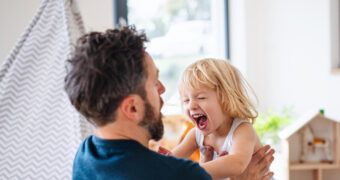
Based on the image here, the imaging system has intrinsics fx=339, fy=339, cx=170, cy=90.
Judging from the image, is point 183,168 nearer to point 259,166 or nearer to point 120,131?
point 120,131

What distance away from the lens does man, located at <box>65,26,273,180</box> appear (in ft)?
2.65

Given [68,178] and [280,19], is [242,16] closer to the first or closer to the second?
[280,19]

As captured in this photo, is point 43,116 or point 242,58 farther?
point 242,58

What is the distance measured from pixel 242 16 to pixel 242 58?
409mm

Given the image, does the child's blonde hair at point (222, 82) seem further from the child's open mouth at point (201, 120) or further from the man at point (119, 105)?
the man at point (119, 105)

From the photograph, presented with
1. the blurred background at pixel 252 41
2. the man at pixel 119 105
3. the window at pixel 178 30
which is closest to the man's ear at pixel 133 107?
the man at pixel 119 105

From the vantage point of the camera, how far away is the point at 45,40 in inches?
64.8

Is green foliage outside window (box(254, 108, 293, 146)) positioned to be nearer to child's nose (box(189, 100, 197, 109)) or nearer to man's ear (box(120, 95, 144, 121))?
child's nose (box(189, 100, 197, 109))

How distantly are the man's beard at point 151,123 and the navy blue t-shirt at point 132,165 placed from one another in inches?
2.8

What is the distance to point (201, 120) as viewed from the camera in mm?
1308

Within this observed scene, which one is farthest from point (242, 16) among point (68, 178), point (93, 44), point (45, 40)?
point (93, 44)

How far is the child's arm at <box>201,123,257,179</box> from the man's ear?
316 millimetres

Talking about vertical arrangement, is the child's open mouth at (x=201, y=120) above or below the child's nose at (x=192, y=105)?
below

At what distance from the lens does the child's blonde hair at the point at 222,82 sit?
50.3 inches
